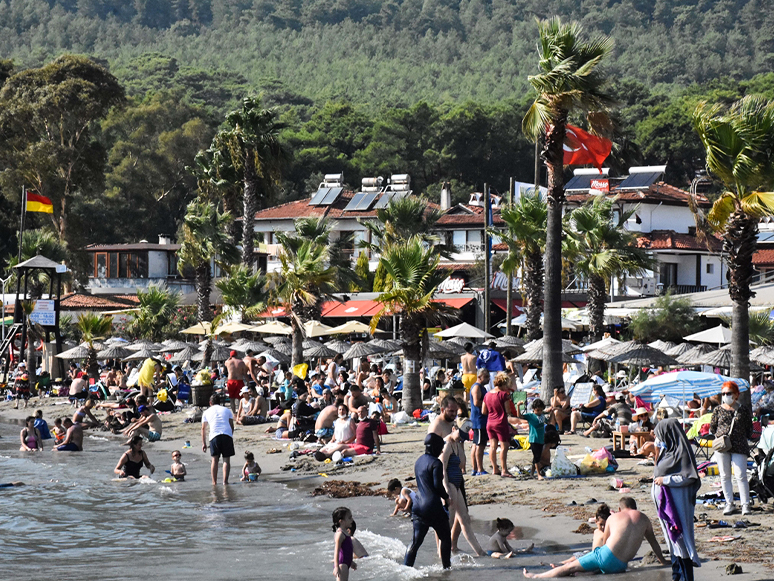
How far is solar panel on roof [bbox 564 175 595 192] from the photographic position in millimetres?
54031

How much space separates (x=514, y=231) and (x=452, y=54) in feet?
543

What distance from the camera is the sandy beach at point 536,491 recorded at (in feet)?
33.9

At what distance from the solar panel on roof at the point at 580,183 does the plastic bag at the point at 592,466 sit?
39.7 metres

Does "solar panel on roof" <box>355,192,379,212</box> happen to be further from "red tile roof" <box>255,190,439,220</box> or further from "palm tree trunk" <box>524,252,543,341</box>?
"palm tree trunk" <box>524,252,543,341</box>

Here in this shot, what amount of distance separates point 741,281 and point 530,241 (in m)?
13.2

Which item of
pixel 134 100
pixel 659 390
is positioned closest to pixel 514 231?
pixel 659 390

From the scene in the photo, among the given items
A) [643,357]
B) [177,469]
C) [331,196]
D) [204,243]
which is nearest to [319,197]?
[331,196]

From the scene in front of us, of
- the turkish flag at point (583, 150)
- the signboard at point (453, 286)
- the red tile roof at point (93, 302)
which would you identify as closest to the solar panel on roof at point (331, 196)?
the red tile roof at point (93, 302)

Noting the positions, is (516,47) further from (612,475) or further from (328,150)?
(612,475)

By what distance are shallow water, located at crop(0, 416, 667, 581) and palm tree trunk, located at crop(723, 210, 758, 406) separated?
6399 mm

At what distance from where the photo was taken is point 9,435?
26812mm

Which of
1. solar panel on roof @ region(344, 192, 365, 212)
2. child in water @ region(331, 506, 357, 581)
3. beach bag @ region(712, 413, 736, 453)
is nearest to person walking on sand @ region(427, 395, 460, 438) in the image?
Answer: child in water @ region(331, 506, 357, 581)

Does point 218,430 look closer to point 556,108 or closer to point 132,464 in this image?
point 132,464

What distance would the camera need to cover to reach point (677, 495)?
934cm
